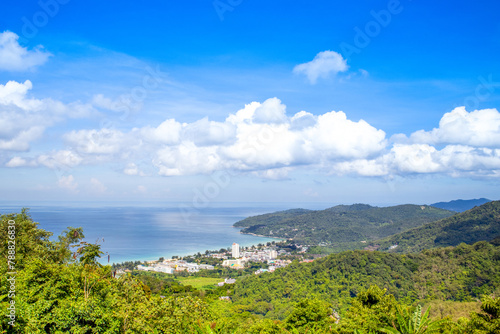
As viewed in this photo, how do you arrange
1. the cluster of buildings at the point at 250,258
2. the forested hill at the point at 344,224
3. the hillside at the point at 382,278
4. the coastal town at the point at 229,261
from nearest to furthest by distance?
the hillside at the point at 382,278
the coastal town at the point at 229,261
the cluster of buildings at the point at 250,258
the forested hill at the point at 344,224

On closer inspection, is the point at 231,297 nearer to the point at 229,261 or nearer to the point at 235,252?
the point at 229,261

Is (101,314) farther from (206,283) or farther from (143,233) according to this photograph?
(143,233)

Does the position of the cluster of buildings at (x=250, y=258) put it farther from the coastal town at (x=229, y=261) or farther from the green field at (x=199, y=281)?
the green field at (x=199, y=281)

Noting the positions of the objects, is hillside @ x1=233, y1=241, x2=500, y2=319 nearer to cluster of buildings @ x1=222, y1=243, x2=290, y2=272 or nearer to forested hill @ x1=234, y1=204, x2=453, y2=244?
cluster of buildings @ x1=222, y1=243, x2=290, y2=272

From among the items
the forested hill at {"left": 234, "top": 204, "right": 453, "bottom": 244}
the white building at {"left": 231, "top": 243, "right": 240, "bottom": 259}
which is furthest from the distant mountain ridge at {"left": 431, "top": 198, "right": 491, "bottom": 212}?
the white building at {"left": 231, "top": 243, "right": 240, "bottom": 259}

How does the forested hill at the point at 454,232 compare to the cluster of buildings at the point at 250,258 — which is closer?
the cluster of buildings at the point at 250,258

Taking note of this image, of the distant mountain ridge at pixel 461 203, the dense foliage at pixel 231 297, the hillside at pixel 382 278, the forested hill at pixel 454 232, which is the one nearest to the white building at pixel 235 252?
the hillside at pixel 382 278

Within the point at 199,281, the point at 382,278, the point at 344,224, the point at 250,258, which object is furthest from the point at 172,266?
the point at 344,224
